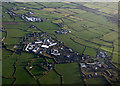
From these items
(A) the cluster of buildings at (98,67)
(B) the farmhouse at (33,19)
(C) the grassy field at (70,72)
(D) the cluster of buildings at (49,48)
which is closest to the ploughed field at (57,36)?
(C) the grassy field at (70,72)

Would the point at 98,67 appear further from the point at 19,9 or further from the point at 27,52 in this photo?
the point at 19,9

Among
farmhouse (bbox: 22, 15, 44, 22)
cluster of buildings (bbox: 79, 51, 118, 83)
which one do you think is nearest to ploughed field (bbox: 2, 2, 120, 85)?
cluster of buildings (bbox: 79, 51, 118, 83)

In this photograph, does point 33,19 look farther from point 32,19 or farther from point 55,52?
point 55,52

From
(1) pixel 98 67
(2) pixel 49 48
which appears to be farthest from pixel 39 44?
(1) pixel 98 67

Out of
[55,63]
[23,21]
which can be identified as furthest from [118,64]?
[23,21]

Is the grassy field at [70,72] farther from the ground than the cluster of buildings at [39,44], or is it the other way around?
the cluster of buildings at [39,44]

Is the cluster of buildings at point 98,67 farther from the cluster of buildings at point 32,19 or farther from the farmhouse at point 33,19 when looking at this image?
the cluster of buildings at point 32,19

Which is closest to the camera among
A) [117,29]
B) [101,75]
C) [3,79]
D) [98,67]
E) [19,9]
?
[3,79]
